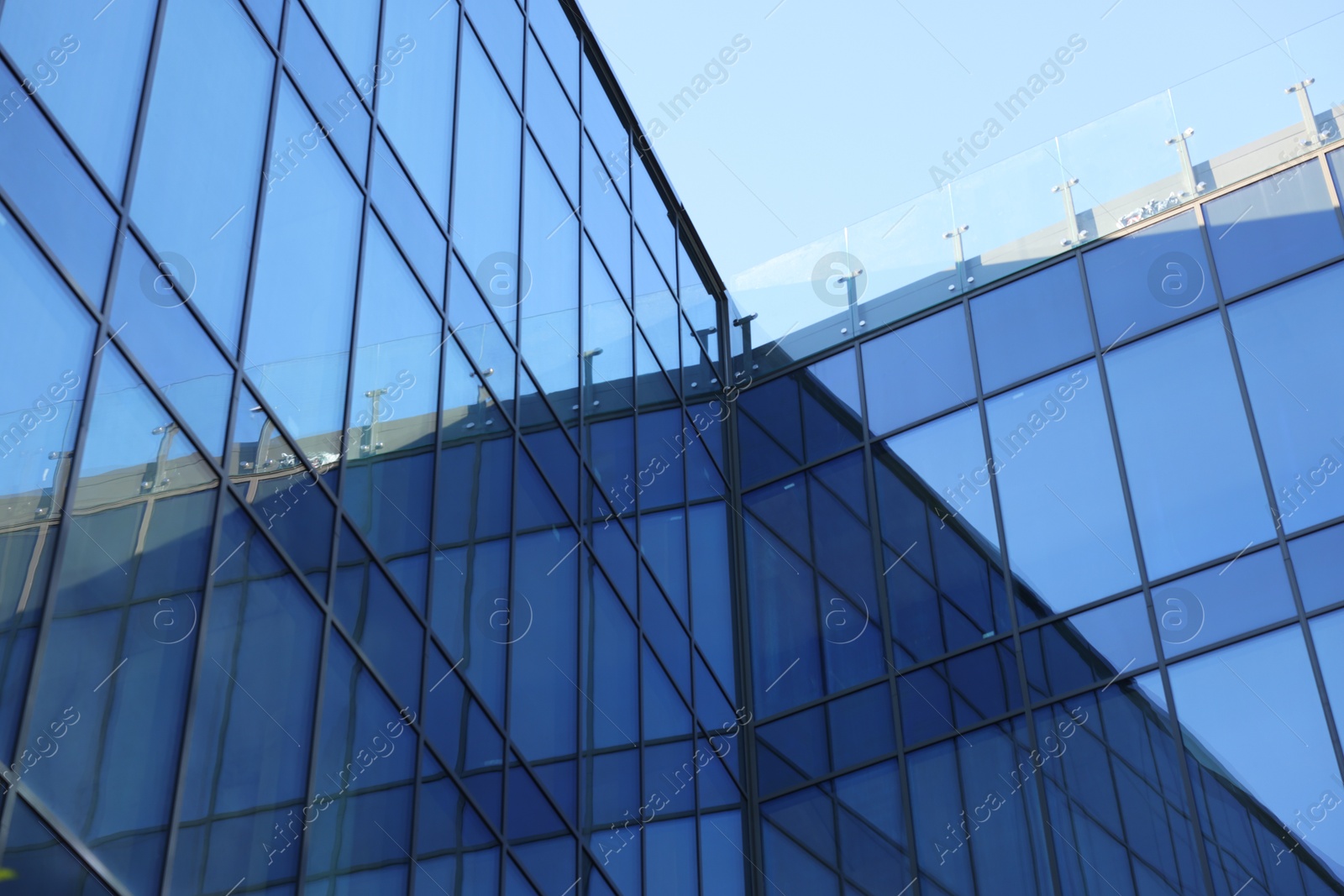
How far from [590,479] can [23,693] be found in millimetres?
9365

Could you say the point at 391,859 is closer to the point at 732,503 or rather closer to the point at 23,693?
the point at 23,693

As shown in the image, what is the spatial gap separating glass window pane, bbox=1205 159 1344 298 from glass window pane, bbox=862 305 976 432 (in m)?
3.76

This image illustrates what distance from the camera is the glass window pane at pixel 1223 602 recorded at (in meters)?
16.3

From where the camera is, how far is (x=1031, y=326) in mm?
19828

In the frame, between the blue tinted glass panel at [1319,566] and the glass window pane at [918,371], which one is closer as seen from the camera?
the blue tinted glass panel at [1319,566]

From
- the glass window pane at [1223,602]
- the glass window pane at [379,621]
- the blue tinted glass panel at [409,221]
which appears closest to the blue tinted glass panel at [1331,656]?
Result: the glass window pane at [1223,602]

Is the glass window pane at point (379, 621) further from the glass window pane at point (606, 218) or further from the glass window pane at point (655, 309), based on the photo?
the glass window pane at point (655, 309)

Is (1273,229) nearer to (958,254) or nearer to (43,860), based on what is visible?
(958,254)

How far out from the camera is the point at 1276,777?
15.3 meters

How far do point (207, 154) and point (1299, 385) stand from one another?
1337cm

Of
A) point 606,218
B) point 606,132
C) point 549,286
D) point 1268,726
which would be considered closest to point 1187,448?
point 1268,726

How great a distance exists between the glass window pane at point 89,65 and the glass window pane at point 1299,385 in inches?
539

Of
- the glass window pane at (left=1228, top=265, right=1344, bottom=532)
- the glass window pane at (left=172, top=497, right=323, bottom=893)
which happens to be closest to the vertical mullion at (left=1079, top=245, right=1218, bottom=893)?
the glass window pane at (left=1228, top=265, right=1344, bottom=532)

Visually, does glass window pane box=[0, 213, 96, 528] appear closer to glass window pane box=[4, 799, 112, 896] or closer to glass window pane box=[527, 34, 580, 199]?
glass window pane box=[4, 799, 112, 896]
